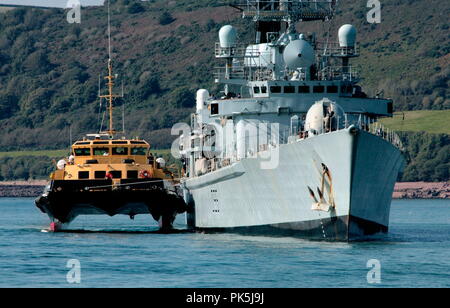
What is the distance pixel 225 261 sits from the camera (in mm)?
46656

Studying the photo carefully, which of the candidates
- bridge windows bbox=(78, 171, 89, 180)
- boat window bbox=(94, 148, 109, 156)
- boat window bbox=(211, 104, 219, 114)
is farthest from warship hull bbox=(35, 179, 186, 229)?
boat window bbox=(211, 104, 219, 114)

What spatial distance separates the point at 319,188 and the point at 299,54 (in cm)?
1105

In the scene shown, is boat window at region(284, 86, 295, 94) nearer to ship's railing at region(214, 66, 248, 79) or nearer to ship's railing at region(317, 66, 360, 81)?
ship's railing at region(317, 66, 360, 81)

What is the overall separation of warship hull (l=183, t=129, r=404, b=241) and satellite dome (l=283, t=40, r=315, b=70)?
6228 mm

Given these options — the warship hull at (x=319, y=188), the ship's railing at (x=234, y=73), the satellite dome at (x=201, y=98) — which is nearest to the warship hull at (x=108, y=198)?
the ship's railing at (x=234, y=73)

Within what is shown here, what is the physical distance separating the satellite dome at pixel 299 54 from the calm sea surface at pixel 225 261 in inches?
348

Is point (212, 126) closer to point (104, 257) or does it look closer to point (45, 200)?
point (45, 200)

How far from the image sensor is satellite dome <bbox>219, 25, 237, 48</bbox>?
225ft

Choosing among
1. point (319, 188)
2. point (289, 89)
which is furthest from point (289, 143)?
point (289, 89)

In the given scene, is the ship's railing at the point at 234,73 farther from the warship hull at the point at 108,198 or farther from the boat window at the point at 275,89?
the warship hull at the point at 108,198

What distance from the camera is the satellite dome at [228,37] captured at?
68625mm

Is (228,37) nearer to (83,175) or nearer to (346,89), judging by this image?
(346,89)

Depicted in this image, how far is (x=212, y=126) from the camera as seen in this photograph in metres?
68.9
